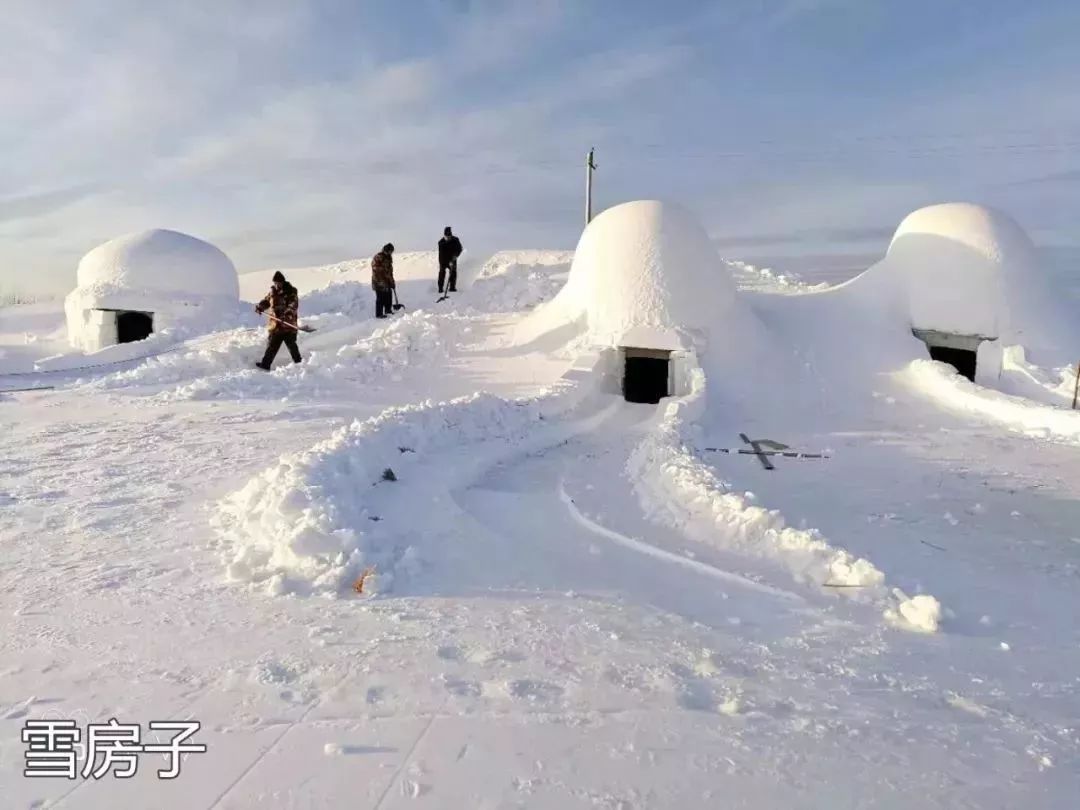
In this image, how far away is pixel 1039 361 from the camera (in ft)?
36.4

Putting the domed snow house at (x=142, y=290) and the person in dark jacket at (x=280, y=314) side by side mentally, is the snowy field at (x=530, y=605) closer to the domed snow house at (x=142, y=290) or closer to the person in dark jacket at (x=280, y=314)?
the person in dark jacket at (x=280, y=314)

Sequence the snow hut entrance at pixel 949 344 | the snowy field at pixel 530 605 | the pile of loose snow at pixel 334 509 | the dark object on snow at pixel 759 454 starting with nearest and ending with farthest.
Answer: the snowy field at pixel 530 605, the pile of loose snow at pixel 334 509, the dark object on snow at pixel 759 454, the snow hut entrance at pixel 949 344

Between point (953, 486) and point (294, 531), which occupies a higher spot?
point (294, 531)

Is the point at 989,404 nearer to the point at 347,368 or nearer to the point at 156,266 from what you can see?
the point at 347,368

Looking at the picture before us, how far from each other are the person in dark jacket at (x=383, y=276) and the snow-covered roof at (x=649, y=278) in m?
3.27

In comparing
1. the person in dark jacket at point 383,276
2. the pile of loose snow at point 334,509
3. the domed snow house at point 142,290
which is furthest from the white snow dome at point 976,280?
the domed snow house at point 142,290

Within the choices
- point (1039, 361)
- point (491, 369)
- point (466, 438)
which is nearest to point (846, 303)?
point (1039, 361)

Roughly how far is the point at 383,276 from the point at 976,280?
10.1m

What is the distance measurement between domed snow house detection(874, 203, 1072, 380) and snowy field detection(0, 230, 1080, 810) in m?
3.61

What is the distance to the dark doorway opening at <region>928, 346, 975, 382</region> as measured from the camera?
12703mm

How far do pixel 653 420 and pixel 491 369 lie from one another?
265 cm

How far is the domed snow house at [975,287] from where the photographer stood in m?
11.5

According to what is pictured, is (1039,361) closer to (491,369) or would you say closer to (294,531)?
(491,369)

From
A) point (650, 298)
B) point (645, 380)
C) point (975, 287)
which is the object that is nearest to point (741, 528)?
point (650, 298)
